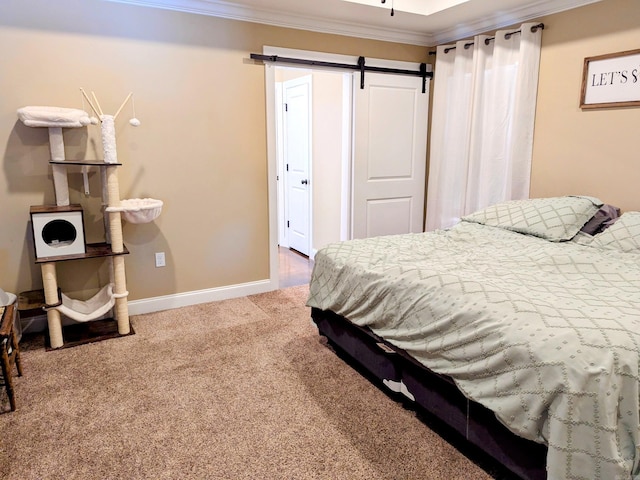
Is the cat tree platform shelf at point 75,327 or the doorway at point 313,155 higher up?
the doorway at point 313,155

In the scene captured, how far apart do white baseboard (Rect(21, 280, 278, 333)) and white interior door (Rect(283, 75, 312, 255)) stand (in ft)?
4.93

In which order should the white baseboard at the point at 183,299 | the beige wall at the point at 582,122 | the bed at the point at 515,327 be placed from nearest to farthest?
the bed at the point at 515,327 → the beige wall at the point at 582,122 → the white baseboard at the point at 183,299

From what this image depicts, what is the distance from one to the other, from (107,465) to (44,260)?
4.78ft

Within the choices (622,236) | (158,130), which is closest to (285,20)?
(158,130)

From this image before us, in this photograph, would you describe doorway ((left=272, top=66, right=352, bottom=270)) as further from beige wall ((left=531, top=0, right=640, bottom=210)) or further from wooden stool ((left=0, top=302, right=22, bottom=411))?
wooden stool ((left=0, top=302, right=22, bottom=411))

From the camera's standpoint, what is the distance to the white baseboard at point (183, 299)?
314 centimetres

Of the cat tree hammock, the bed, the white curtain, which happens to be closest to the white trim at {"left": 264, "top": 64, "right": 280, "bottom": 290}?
the cat tree hammock

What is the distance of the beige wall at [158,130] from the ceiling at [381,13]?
0.24 feet

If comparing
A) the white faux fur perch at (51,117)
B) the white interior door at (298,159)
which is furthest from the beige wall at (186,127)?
the white interior door at (298,159)

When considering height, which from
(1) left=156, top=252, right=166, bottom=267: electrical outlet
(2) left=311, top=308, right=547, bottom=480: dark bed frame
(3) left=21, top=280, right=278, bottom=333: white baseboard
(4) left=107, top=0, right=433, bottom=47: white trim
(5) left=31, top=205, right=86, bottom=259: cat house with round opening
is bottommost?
(3) left=21, top=280, right=278, bottom=333: white baseboard

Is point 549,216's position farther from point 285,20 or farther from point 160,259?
point 160,259

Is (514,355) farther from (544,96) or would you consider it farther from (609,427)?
(544,96)

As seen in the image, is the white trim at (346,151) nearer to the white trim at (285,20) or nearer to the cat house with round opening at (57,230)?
the white trim at (285,20)

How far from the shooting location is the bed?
52.7 inches
